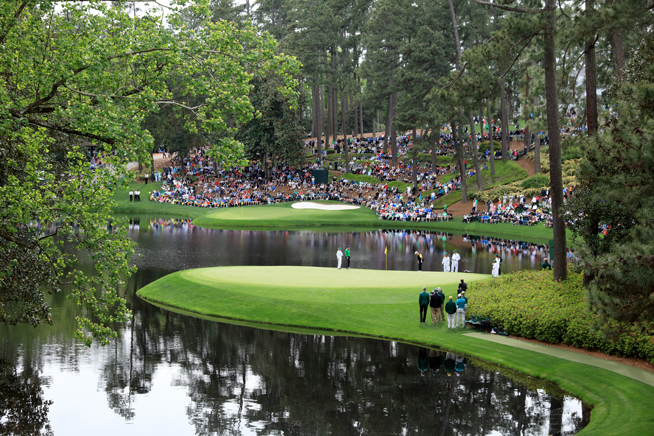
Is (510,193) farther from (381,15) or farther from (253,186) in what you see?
(253,186)

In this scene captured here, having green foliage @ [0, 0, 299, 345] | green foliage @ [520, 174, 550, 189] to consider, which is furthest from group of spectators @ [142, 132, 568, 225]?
green foliage @ [0, 0, 299, 345]

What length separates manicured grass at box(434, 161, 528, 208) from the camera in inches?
2421

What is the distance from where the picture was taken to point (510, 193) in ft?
187

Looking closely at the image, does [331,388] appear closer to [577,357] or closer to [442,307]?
[577,357]

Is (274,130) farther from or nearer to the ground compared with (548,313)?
farther from the ground

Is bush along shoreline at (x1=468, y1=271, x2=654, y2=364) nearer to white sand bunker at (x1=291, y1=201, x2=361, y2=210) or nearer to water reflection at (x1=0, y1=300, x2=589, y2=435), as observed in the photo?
water reflection at (x1=0, y1=300, x2=589, y2=435)

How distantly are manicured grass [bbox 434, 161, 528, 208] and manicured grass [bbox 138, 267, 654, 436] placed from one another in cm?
3273

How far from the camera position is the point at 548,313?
2128 centimetres

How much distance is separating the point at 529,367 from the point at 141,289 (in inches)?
808

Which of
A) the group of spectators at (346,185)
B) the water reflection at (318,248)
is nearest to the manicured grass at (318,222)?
the group of spectators at (346,185)

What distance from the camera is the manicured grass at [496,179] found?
2421 inches

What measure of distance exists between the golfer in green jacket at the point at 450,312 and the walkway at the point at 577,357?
0.86 meters

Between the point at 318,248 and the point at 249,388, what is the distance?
28309 millimetres

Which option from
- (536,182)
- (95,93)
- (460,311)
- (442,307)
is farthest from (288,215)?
(95,93)
